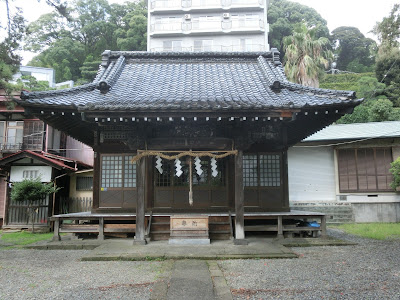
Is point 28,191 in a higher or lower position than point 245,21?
lower

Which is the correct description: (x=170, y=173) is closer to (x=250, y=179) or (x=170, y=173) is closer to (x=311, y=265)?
(x=250, y=179)

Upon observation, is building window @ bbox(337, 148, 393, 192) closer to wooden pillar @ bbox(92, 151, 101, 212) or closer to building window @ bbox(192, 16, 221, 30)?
wooden pillar @ bbox(92, 151, 101, 212)

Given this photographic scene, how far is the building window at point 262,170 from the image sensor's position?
10711 mm

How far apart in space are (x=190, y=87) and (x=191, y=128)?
1942mm

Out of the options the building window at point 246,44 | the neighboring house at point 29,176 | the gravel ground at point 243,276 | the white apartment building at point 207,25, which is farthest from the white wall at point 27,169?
the building window at point 246,44

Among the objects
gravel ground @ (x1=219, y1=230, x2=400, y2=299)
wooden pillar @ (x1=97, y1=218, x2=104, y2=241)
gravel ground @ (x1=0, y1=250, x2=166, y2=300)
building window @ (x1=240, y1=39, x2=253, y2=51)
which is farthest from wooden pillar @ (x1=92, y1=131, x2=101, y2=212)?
building window @ (x1=240, y1=39, x2=253, y2=51)

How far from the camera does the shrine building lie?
7.77 m

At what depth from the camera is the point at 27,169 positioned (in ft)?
47.8

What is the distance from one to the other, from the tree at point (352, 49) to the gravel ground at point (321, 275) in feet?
134

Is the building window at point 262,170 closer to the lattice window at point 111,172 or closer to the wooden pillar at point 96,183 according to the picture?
the lattice window at point 111,172

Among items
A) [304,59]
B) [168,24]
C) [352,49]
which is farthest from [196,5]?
[352,49]

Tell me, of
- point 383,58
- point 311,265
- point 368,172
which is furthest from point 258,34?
point 311,265

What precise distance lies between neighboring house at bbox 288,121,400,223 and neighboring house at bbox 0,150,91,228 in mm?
12192

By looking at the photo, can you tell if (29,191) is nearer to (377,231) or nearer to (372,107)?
(377,231)
